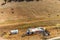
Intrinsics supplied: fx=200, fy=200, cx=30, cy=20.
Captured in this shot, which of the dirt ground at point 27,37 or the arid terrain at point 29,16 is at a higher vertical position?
the arid terrain at point 29,16

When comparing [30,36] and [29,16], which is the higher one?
[29,16]

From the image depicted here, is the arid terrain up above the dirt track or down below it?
above

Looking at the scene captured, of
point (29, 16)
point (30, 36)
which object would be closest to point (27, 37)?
point (30, 36)

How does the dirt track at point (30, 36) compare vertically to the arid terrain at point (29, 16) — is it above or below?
below

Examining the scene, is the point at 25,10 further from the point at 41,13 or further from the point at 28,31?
the point at 28,31

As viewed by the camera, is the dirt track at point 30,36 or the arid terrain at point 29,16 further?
the arid terrain at point 29,16

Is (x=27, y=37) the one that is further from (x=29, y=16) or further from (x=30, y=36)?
(x=29, y=16)

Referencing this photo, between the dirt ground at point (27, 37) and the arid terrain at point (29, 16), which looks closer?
the dirt ground at point (27, 37)

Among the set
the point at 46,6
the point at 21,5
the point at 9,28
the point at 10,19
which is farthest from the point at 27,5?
the point at 9,28
